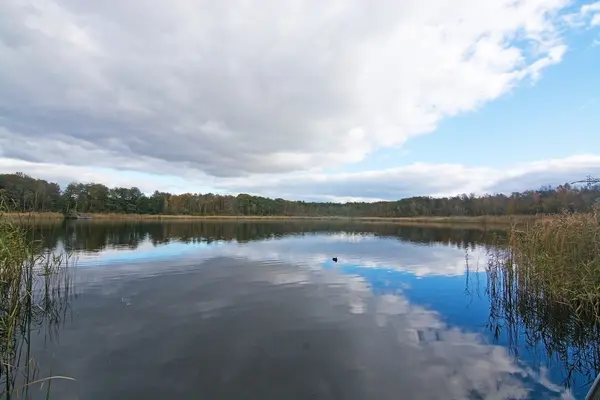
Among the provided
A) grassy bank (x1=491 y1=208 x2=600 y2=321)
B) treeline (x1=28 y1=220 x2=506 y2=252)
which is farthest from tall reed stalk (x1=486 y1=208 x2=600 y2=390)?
treeline (x1=28 y1=220 x2=506 y2=252)

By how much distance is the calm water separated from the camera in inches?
221

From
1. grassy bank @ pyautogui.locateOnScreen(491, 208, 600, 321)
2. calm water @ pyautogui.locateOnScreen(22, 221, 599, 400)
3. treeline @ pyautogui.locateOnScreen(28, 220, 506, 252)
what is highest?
grassy bank @ pyautogui.locateOnScreen(491, 208, 600, 321)

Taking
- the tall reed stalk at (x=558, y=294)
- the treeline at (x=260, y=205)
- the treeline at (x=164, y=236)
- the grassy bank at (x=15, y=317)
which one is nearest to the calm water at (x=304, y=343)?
the tall reed stalk at (x=558, y=294)

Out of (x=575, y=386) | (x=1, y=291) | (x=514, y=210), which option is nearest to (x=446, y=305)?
(x=575, y=386)

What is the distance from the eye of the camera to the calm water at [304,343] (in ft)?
18.4

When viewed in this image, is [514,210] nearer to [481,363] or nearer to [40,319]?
[481,363]

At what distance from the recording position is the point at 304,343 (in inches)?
296

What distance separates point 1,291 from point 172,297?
5051mm

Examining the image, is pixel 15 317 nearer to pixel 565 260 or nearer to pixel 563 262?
pixel 563 262

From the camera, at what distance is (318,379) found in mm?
5820

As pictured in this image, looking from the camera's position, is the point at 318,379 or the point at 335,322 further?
the point at 335,322

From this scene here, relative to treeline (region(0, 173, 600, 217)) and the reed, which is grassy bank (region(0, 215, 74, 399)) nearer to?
the reed

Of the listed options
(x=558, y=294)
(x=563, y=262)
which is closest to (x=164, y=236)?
(x=558, y=294)

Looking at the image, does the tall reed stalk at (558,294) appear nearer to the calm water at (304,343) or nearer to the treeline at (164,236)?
the calm water at (304,343)
